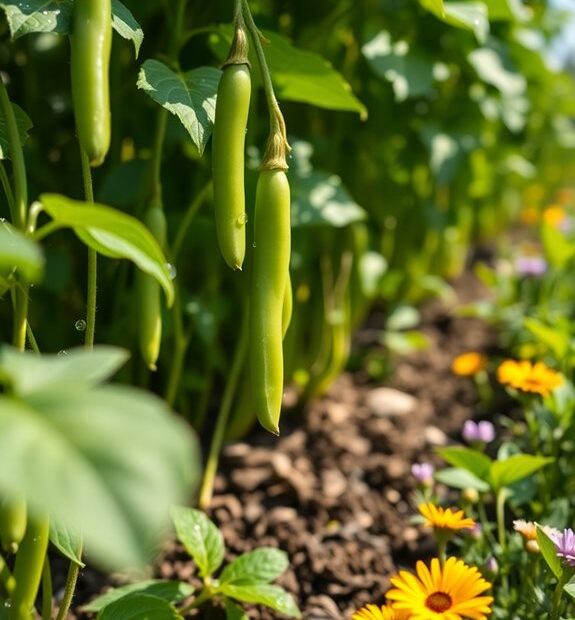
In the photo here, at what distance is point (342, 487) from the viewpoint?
1.31 m

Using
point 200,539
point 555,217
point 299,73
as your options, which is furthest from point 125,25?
point 555,217

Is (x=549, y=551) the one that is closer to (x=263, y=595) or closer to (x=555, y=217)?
(x=263, y=595)

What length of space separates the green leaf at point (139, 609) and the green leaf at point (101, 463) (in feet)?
1.34

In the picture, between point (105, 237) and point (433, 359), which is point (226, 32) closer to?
point (105, 237)

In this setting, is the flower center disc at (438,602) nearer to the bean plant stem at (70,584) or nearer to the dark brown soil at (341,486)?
the dark brown soil at (341,486)

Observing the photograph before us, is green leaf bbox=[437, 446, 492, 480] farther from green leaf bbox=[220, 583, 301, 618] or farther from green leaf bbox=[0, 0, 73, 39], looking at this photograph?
green leaf bbox=[0, 0, 73, 39]

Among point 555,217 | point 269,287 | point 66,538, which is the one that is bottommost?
point 555,217

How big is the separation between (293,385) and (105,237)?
101 cm

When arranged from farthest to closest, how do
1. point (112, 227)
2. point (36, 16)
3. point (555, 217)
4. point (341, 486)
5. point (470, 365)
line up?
point (555, 217), point (470, 365), point (341, 486), point (36, 16), point (112, 227)

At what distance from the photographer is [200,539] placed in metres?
0.93

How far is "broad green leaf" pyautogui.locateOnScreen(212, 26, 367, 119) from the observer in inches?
36.7

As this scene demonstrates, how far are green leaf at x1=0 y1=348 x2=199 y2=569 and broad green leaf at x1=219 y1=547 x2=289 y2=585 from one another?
1.64ft

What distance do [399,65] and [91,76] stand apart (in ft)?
2.87

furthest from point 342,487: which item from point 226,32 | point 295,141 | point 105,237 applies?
point 105,237
